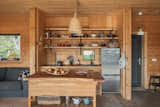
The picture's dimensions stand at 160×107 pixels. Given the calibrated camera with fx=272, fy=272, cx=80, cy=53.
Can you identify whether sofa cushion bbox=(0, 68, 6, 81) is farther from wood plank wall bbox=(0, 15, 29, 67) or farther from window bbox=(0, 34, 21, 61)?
window bbox=(0, 34, 21, 61)

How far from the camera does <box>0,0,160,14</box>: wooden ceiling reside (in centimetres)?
Answer: 723

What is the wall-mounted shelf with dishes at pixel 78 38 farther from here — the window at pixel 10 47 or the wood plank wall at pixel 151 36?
the wood plank wall at pixel 151 36

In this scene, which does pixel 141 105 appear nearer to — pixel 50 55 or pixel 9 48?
pixel 50 55

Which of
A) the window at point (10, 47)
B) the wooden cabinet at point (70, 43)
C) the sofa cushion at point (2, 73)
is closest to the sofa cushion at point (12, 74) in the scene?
the sofa cushion at point (2, 73)

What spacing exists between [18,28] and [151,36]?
472cm

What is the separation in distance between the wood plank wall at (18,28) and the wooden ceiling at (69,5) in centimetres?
70

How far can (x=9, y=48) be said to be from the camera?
30.6 feet

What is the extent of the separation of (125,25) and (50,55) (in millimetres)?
3042

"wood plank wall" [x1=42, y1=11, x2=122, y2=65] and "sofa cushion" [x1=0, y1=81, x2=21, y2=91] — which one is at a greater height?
"wood plank wall" [x1=42, y1=11, x2=122, y2=65]

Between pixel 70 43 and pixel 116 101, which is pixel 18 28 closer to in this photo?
pixel 70 43

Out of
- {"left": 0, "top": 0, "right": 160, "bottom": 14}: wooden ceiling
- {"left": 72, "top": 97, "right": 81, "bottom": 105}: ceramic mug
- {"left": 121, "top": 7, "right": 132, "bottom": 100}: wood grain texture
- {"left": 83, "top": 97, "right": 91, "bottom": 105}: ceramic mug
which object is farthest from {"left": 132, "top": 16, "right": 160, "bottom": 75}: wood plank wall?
{"left": 72, "top": 97, "right": 81, "bottom": 105}: ceramic mug

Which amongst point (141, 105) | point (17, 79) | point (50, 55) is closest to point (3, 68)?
point (17, 79)

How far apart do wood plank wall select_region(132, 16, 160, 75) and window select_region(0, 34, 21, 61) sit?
4.18 meters

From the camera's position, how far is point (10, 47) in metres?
9.34
